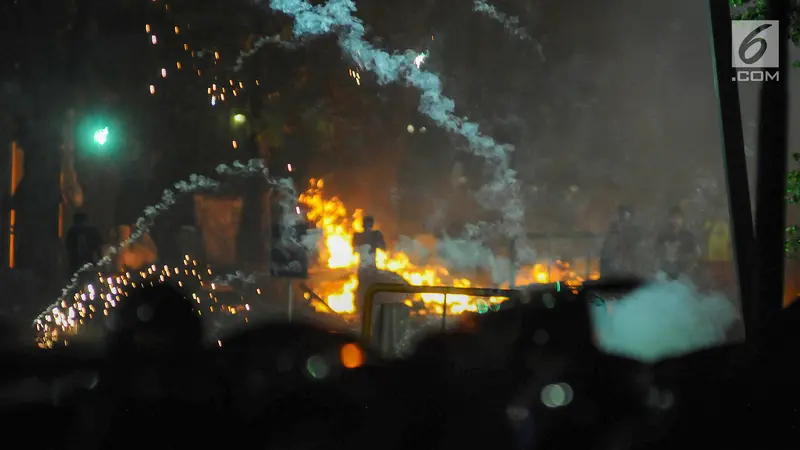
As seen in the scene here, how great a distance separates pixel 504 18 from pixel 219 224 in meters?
8.37

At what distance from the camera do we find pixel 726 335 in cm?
837

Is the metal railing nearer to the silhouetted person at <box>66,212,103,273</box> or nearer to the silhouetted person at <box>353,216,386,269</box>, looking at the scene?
the silhouetted person at <box>353,216,386,269</box>

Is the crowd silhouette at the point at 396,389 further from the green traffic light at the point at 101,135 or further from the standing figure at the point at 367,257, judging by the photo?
the green traffic light at the point at 101,135

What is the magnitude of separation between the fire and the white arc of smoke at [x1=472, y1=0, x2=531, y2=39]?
18.7 feet

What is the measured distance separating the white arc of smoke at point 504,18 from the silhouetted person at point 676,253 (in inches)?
236

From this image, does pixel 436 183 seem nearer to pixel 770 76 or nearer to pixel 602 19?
pixel 602 19

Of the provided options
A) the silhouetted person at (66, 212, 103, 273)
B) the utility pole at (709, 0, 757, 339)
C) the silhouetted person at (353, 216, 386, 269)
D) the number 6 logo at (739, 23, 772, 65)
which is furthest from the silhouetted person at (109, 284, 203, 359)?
the silhouetted person at (353, 216, 386, 269)

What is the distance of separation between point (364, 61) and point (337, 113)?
4.43 feet

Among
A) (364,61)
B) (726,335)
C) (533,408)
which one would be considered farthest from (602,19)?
(533,408)

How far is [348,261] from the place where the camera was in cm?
1716

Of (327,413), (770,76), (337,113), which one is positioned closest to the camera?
(327,413)

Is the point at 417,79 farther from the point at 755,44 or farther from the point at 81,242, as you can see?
the point at 755,44

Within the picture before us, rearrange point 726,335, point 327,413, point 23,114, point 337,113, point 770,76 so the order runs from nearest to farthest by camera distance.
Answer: point 327,413
point 770,76
point 726,335
point 23,114
point 337,113

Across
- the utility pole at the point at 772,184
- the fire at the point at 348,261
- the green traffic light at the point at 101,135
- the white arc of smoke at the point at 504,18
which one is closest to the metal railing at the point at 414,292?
the utility pole at the point at 772,184
